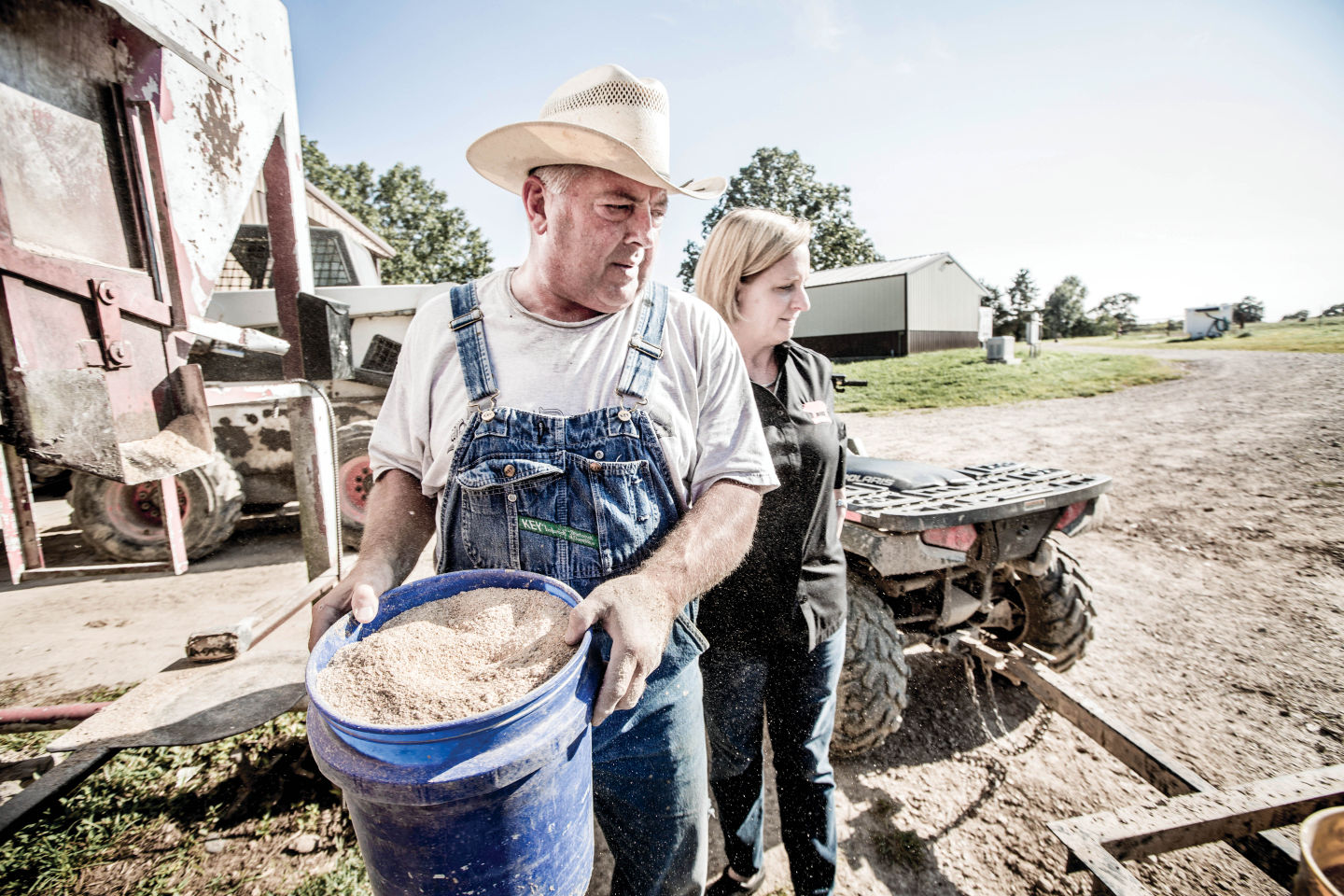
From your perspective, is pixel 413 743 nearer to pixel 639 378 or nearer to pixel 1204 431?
pixel 639 378

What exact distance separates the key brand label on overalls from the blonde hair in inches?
47.6

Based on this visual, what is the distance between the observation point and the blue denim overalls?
4.55 feet

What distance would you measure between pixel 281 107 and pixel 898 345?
87.8 ft

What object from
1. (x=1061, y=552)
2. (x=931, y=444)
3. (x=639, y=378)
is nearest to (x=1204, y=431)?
(x=931, y=444)

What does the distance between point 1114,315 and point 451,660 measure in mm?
67997

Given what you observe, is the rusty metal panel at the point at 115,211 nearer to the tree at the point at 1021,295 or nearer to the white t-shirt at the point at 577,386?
the white t-shirt at the point at 577,386

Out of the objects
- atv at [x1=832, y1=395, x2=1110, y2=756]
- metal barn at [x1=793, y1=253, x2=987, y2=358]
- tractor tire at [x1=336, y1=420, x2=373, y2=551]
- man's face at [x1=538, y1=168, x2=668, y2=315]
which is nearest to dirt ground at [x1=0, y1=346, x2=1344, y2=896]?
atv at [x1=832, y1=395, x2=1110, y2=756]

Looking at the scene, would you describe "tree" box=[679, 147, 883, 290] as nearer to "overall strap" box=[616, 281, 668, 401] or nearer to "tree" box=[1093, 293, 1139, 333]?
"tree" box=[1093, 293, 1139, 333]

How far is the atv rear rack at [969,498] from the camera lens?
2512 millimetres

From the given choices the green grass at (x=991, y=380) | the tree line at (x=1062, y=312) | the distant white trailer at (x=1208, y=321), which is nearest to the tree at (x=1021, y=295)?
the tree line at (x=1062, y=312)

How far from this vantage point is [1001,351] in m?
19.8

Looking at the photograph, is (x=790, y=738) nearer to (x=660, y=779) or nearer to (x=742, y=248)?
(x=660, y=779)

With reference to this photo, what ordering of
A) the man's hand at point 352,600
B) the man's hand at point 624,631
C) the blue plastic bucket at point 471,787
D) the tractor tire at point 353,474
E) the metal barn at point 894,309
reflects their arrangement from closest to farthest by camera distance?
the blue plastic bucket at point 471,787 < the man's hand at point 624,631 < the man's hand at point 352,600 < the tractor tire at point 353,474 < the metal barn at point 894,309

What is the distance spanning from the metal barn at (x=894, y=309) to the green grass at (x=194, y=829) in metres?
27.1
